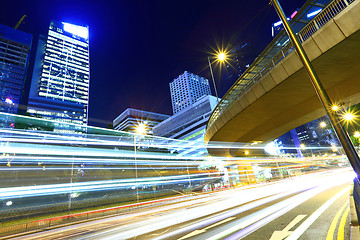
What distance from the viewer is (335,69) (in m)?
11.7

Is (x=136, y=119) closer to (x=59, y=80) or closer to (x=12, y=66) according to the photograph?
(x=59, y=80)

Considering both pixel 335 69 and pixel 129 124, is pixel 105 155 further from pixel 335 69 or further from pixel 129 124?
pixel 129 124

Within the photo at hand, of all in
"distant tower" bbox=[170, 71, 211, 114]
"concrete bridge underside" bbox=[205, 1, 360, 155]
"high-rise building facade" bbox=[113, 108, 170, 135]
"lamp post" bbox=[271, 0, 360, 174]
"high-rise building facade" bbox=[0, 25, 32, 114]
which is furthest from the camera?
"high-rise building facade" bbox=[113, 108, 170, 135]

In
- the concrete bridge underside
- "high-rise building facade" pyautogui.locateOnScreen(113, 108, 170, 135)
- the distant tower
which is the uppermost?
the distant tower

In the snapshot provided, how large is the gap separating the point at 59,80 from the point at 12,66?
49.2 metres

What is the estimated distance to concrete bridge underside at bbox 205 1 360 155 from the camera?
969cm

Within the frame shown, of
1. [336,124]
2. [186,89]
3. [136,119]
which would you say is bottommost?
[336,124]

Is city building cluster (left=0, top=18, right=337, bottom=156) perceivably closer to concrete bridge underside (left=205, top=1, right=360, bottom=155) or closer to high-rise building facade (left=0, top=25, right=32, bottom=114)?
high-rise building facade (left=0, top=25, right=32, bottom=114)

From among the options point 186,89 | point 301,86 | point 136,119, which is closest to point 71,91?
point 136,119

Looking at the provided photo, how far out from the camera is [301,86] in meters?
13.5

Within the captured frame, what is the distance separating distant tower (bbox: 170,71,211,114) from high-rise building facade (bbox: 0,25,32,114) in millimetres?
111034

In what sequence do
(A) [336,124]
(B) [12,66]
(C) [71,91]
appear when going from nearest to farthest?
(A) [336,124]
(B) [12,66]
(C) [71,91]

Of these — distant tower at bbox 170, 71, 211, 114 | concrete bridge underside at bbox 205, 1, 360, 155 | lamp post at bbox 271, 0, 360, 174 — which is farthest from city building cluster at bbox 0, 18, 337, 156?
lamp post at bbox 271, 0, 360, 174

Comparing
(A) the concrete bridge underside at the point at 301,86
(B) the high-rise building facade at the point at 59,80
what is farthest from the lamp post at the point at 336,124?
(B) the high-rise building facade at the point at 59,80
